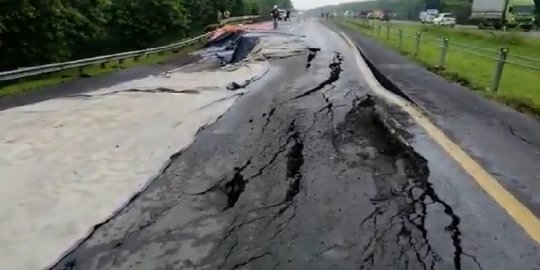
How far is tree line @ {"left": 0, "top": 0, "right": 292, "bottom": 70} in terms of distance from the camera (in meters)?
19.9

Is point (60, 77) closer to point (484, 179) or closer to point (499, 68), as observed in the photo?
point (499, 68)

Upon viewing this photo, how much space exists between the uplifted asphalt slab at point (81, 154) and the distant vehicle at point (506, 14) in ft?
148

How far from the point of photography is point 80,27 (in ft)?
84.1

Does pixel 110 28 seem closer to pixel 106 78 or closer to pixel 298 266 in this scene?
pixel 106 78

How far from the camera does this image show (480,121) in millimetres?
7766

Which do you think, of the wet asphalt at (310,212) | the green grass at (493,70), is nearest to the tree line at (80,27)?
the green grass at (493,70)

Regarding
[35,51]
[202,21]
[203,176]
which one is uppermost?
[203,176]

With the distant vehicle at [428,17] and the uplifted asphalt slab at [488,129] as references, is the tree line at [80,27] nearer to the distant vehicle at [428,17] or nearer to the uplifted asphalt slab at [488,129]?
the uplifted asphalt slab at [488,129]

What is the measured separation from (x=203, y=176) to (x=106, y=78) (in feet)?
36.4

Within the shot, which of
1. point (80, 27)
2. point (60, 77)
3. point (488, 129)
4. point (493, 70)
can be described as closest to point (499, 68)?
point (493, 70)

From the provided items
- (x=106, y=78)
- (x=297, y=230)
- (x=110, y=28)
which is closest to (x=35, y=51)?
(x=106, y=78)

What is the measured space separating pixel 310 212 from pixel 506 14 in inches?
2082

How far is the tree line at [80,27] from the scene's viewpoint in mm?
19938

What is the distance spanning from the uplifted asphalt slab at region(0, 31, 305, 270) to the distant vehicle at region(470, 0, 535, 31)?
148 ft
